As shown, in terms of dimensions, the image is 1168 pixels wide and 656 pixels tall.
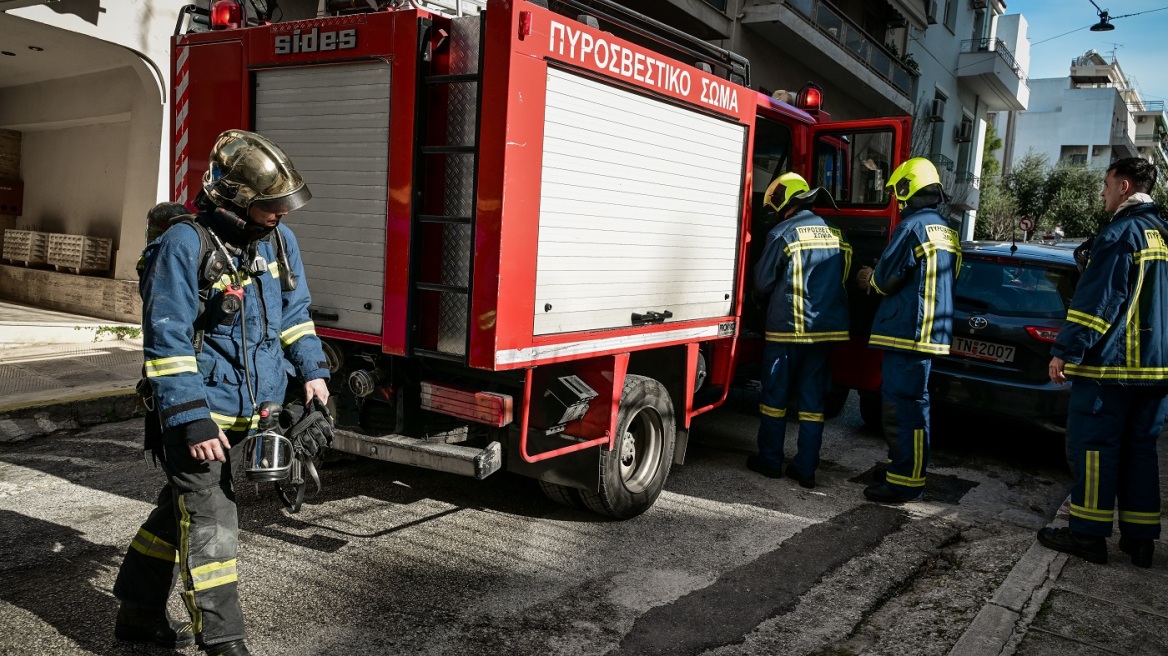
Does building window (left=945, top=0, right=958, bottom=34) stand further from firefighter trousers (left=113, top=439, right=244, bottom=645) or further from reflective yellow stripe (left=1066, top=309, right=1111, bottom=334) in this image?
firefighter trousers (left=113, top=439, right=244, bottom=645)

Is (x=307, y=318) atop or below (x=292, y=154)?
below

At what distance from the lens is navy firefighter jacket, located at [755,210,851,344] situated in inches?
214

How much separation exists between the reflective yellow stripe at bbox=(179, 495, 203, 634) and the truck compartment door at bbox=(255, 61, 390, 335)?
1431mm

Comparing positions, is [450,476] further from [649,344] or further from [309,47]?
[309,47]

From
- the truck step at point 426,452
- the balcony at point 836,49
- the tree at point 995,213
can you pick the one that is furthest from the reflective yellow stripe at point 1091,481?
the tree at point 995,213

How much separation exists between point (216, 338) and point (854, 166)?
4.97 metres

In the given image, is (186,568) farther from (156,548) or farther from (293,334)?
(293,334)

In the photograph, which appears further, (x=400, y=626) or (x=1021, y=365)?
(x=1021, y=365)

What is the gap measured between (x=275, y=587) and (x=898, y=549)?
2.99 m

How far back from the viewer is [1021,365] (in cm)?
595

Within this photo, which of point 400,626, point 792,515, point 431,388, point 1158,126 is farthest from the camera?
point 1158,126

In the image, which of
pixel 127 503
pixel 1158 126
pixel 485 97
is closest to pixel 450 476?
pixel 127 503

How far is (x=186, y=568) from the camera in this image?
8.75 feet

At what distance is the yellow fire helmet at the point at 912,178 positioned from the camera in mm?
5242
